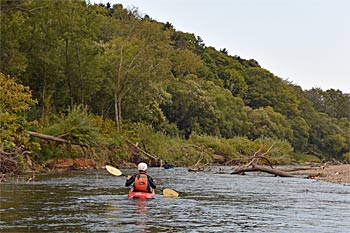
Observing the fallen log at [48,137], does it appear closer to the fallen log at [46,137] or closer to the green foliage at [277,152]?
the fallen log at [46,137]

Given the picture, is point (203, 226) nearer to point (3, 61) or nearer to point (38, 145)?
point (38, 145)

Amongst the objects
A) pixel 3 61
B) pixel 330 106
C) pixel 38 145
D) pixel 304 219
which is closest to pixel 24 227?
pixel 304 219

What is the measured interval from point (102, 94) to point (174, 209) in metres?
30.9

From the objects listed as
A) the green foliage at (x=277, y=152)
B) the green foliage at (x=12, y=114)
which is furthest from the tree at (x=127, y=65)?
the green foliage at (x=12, y=114)

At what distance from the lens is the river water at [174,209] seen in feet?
40.3

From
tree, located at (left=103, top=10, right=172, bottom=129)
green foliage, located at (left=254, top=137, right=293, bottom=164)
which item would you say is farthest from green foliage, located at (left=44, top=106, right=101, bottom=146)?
green foliage, located at (left=254, top=137, right=293, bottom=164)

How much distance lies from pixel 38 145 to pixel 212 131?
38536mm

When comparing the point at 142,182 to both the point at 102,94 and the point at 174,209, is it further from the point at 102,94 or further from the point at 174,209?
the point at 102,94

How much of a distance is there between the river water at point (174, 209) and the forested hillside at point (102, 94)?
7.94 meters

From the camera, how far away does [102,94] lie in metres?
45.5

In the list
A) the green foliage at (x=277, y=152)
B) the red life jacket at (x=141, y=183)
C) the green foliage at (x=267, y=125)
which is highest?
the green foliage at (x=267, y=125)

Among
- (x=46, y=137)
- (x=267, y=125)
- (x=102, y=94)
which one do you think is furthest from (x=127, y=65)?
(x=267, y=125)

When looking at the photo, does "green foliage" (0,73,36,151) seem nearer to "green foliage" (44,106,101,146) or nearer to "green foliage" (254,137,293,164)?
"green foliage" (44,106,101,146)

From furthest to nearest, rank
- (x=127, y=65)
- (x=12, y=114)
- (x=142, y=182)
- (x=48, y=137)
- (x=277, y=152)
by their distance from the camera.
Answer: (x=277, y=152) → (x=127, y=65) → (x=48, y=137) → (x=12, y=114) → (x=142, y=182)
